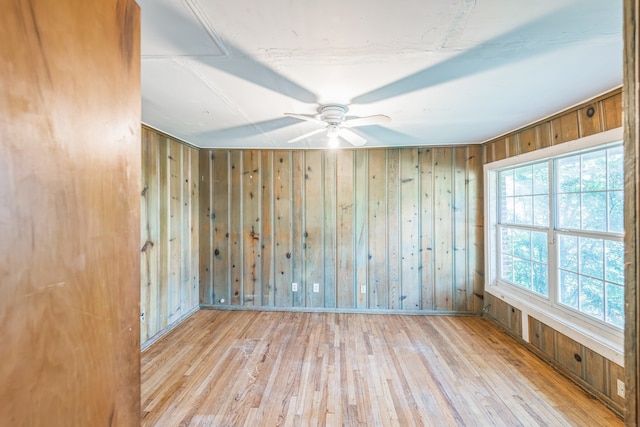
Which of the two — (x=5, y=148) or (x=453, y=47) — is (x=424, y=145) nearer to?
(x=453, y=47)

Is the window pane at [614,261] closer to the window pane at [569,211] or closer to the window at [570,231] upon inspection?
the window at [570,231]

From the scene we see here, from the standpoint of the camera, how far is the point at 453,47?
1514 mm

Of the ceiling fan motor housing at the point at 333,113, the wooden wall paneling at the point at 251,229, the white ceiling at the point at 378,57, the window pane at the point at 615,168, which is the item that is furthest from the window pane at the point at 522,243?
the wooden wall paneling at the point at 251,229

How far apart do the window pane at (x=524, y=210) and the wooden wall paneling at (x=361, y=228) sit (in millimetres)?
1843

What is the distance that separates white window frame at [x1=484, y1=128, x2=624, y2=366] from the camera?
7.14ft

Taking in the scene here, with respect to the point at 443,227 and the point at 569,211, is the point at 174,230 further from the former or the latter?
the point at 569,211

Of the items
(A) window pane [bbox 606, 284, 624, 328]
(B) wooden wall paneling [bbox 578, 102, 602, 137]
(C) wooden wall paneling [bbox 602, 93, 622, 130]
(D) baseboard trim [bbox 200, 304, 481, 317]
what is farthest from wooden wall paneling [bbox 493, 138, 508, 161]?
(D) baseboard trim [bbox 200, 304, 481, 317]

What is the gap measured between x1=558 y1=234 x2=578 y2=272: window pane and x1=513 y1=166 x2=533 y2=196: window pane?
27.3 inches

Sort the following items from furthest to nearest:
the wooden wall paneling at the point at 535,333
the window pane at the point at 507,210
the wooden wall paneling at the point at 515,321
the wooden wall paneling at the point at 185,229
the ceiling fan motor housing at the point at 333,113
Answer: the wooden wall paneling at the point at 185,229 → the window pane at the point at 507,210 → the wooden wall paneling at the point at 515,321 → the wooden wall paneling at the point at 535,333 → the ceiling fan motor housing at the point at 333,113

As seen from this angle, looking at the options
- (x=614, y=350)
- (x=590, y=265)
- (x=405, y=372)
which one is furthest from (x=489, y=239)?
(x=405, y=372)

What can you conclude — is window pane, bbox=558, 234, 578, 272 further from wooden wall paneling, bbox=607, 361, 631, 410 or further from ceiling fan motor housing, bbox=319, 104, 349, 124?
ceiling fan motor housing, bbox=319, 104, 349, 124

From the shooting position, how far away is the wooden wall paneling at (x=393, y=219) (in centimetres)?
406

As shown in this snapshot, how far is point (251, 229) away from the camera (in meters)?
4.22

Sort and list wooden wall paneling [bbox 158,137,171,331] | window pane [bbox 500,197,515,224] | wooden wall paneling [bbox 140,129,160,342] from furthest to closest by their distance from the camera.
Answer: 1. window pane [bbox 500,197,515,224]
2. wooden wall paneling [bbox 158,137,171,331]
3. wooden wall paneling [bbox 140,129,160,342]
